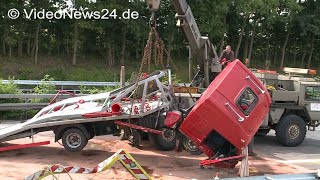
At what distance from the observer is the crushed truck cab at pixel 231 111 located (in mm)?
7695

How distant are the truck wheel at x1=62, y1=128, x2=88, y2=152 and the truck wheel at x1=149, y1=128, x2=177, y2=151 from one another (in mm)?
1784

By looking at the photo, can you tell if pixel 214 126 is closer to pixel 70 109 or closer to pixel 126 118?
pixel 126 118

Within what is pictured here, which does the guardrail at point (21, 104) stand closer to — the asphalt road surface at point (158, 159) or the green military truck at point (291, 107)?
the asphalt road surface at point (158, 159)

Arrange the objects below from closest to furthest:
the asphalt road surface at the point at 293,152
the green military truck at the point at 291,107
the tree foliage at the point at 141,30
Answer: the asphalt road surface at the point at 293,152 < the green military truck at the point at 291,107 < the tree foliage at the point at 141,30

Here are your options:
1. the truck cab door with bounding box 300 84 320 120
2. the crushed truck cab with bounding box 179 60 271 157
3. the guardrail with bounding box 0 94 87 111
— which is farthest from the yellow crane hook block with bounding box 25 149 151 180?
the guardrail with bounding box 0 94 87 111

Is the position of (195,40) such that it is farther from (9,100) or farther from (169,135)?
(9,100)

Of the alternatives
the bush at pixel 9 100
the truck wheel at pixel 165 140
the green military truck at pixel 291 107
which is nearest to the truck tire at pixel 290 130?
the green military truck at pixel 291 107

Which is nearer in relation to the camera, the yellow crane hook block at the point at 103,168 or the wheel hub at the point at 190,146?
the yellow crane hook block at the point at 103,168

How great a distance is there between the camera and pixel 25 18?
26.6m

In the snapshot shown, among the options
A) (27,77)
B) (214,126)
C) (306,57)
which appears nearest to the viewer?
(214,126)

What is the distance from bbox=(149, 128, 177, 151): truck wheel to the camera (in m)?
10.3

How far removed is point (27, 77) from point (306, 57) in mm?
24512

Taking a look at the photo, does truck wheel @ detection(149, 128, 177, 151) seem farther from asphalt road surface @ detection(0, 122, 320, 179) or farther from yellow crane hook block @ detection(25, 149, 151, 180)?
yellow crane hook block @ detection(25, 149, 151, 180)

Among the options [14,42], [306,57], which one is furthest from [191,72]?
[306,57]
